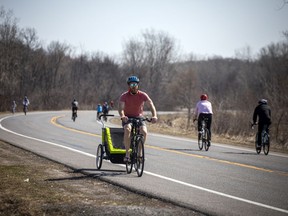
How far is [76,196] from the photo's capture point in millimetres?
6453

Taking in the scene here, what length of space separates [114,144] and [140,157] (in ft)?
3.46

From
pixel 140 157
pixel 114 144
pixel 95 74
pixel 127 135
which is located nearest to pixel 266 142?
pixel 114 144

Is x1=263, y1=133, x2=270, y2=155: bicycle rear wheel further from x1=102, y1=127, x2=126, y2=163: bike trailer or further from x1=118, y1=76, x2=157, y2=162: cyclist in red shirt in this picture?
x1=118, y1=76, x2=157, y2=162: cyclist in red shirt

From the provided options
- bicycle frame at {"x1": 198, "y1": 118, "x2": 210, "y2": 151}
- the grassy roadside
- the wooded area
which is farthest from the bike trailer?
the wooded area

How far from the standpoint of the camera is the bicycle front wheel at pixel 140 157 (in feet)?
27.6

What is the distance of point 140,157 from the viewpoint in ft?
28.1

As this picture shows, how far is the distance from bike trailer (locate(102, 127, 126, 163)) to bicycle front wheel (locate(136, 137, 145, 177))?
0.46 m

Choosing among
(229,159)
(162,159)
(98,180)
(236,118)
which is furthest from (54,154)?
(236,118)

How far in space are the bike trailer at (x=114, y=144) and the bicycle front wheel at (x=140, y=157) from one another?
0.46 metres

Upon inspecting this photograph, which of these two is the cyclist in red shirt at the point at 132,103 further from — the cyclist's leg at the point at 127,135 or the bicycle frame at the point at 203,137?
the bicycle frame at the point at 203,137

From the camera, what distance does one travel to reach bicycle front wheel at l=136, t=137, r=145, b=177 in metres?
8.41

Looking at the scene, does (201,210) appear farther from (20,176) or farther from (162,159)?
(162,159)

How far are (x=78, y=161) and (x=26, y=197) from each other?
4411 mm

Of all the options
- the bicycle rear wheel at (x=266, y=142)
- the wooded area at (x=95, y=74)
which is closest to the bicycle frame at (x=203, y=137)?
the bicycle rear wheel at (x=266, y=142)
